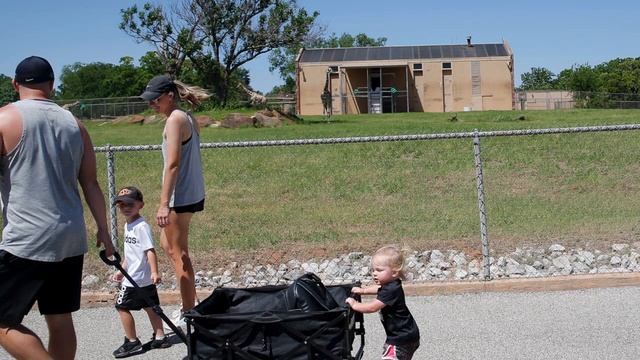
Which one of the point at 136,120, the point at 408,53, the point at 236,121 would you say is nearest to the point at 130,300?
the point at 236,121

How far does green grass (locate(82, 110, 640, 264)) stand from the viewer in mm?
10219

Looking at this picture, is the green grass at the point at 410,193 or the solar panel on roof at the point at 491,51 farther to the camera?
the solar panel on roof at the point at 491,51

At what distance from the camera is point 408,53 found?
137 feet

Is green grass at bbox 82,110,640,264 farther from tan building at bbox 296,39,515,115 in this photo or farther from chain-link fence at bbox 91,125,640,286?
tan building at bbox 296,39,515,115

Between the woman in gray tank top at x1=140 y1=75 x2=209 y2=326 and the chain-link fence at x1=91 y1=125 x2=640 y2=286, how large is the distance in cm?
219

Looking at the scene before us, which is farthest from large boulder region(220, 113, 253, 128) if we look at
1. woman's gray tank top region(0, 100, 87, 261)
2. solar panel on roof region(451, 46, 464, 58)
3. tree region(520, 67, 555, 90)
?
tree region(520, 67, 555, 90)

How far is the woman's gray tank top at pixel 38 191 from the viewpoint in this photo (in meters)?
4.06

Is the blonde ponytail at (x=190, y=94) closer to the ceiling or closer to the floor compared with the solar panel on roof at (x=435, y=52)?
closer to the floor

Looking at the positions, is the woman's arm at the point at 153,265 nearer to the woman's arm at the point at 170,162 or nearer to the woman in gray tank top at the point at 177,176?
the woman in gray tank top at the point at 177,176

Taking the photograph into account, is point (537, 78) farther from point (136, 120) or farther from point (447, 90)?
point (136, 120)

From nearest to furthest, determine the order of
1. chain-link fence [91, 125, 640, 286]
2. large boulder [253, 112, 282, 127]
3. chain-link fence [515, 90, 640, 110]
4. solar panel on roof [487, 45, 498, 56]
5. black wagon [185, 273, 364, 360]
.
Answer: black wagon [185, 273, 364, 360], chain-link fence [91, 125, 640, 286], large boulder [253, 112, 282, 127], solar panel on roof [487, 45, 498, 56], chain-link fence [515, 90, 640, 110]

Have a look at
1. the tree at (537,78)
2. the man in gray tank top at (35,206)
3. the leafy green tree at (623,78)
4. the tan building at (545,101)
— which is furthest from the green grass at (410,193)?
the tree at (537,78)

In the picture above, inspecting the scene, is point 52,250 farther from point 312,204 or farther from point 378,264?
point 312,204

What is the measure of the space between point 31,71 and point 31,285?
1145 millimetres
